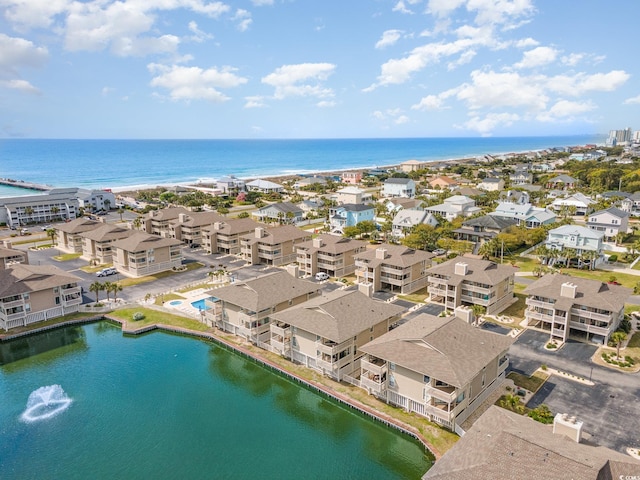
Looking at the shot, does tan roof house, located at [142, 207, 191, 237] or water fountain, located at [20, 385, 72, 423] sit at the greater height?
tan roof house, located at [142, 207, 191, 237]

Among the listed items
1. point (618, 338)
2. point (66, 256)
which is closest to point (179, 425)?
point (618, 338)

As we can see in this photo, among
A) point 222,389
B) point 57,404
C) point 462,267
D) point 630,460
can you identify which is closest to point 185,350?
point 222,389

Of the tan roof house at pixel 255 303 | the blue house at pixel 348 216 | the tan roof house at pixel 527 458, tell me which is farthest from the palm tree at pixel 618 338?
the blue house at pixel 348 216

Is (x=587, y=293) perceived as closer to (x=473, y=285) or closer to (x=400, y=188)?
(x=473, y=285)

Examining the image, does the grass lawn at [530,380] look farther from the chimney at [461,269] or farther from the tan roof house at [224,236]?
the tan roof house at [224,236]

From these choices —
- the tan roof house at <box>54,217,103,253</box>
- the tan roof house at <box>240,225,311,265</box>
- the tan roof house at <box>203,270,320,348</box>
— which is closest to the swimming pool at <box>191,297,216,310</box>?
the tan roof house at <box>203,270,320,348</box>

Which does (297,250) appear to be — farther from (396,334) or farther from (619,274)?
(619,274)

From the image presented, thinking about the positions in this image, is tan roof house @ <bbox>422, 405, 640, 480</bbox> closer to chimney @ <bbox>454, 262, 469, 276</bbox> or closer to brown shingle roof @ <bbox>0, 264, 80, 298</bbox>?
chimney @ <bbox>454, 262, 469, 276</bbox>

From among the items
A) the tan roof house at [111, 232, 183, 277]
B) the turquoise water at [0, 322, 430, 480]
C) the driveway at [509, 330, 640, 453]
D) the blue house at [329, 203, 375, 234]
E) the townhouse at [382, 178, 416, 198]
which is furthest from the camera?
the townhouse at [382, 178, 416, 198]
